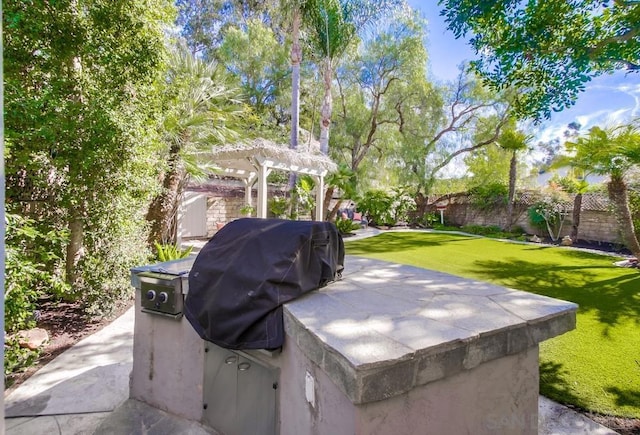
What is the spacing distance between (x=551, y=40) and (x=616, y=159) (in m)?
5.33

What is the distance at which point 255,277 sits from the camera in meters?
2.04

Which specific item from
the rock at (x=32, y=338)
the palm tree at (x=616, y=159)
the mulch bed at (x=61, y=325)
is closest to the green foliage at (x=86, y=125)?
the mulch bed at (x=61, y=325)

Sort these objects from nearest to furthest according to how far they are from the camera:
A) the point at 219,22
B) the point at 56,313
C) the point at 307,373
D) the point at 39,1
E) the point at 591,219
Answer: the point at 307,373, the point at 39,1, the point at 56,313, the point at 591,219, the point at 219,22

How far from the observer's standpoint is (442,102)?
65.7 feet

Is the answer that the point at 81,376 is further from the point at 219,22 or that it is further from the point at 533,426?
the point at 219,22

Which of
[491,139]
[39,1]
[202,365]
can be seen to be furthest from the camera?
[491,139]

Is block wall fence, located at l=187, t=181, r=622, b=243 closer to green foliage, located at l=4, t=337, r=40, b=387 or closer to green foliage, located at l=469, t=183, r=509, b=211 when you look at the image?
green foliage, located at l=469, t=183, r=509, b=211

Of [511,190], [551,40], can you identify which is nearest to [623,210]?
[551,40]

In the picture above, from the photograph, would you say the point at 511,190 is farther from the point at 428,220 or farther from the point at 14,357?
the point at 14,357

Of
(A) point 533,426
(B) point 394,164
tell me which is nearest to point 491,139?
(B) point 394,164

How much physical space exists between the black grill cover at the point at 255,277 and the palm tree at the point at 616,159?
8.35 meters

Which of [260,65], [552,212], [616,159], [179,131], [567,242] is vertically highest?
[260,65]

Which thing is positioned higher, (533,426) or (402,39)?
(402,39)

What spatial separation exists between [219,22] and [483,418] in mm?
24559
